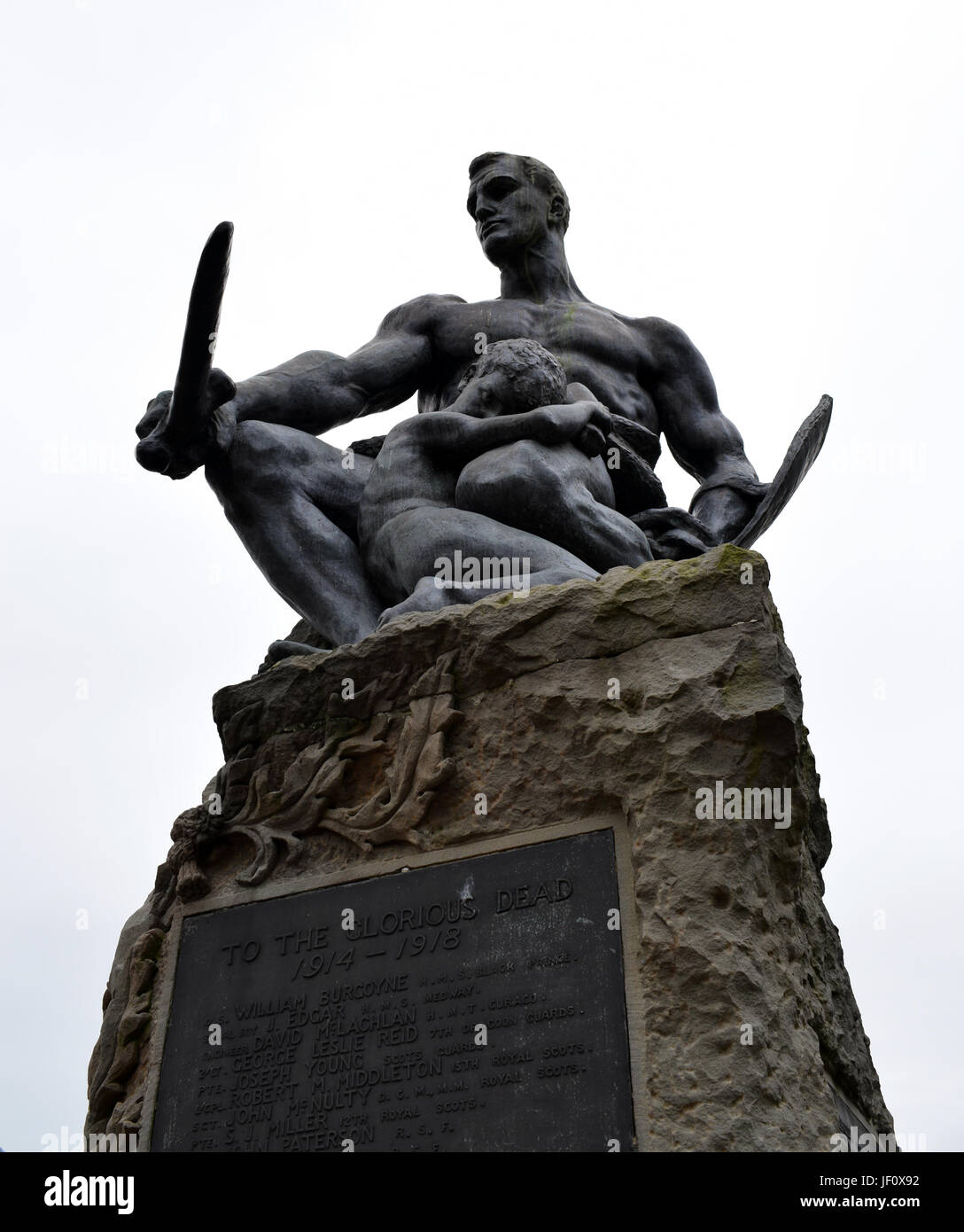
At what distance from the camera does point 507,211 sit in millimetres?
6066

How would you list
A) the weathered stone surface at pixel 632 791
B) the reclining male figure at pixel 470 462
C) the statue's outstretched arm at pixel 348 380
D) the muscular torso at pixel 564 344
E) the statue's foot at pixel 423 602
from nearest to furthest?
the weathered stone surface at pixel 632 791, the statue's foot at pixel 423 602, the reclining male figure at pixel 470 462, the statue's outstretched arm at pixel 348 380, the muscular torso at pixel 564 344

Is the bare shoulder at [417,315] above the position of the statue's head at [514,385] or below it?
above

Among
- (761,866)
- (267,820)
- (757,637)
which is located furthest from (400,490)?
(761,866)

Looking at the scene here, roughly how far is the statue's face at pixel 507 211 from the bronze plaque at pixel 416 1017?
10.5 ft

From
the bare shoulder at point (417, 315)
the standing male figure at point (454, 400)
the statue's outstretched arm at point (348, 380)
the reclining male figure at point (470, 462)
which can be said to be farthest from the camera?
the bare shoulder at point (417, 315)

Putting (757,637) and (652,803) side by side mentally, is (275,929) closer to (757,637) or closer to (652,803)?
(652,803)

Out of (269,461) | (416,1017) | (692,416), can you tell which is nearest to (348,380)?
(269,461)

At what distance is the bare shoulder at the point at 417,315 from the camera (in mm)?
5906

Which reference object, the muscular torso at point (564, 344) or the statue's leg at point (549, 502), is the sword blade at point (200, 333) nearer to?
the statue's leg at point (549, 502)

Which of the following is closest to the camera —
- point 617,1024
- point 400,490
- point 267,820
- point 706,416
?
point 617,1024

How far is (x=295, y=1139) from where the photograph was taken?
3.57 m

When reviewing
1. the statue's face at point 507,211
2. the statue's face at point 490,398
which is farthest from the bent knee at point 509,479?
the statue's face at point 507,211

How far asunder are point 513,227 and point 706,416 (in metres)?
1.15

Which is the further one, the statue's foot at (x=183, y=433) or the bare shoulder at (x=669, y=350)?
the bare shoulder at (x=669, y=350)
